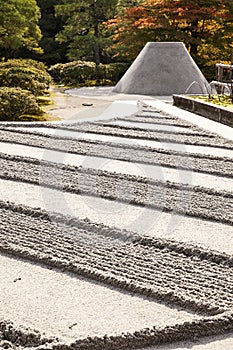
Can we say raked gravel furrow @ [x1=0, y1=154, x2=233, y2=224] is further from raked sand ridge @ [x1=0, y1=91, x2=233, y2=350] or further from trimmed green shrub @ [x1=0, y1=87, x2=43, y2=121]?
trimmed green shrub @ [x1=0, y1=87, x2=43, y2=121]

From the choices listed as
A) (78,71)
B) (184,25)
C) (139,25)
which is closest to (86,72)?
(78,71)

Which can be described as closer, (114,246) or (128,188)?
(114,246)

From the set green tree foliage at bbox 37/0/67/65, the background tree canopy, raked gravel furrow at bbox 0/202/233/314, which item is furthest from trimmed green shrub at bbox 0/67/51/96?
green tree foliage at bbox 37/0/67/65

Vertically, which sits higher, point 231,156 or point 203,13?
point 203,13

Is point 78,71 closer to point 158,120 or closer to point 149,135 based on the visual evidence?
point 158,120

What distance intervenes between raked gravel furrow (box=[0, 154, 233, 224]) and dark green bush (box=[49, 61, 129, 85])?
10522 mm

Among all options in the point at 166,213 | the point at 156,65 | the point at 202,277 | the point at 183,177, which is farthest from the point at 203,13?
the point at 202,277

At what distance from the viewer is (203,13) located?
13.5 meters

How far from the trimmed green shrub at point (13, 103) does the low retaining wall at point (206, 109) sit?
2.61 m

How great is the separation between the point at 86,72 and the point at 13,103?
742 cm

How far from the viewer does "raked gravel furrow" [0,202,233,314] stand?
2.37 meters

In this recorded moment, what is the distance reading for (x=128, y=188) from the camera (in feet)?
13.2

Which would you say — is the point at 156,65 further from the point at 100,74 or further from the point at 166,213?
the point at 166,213

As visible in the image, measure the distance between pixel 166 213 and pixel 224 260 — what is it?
837 millimetres
